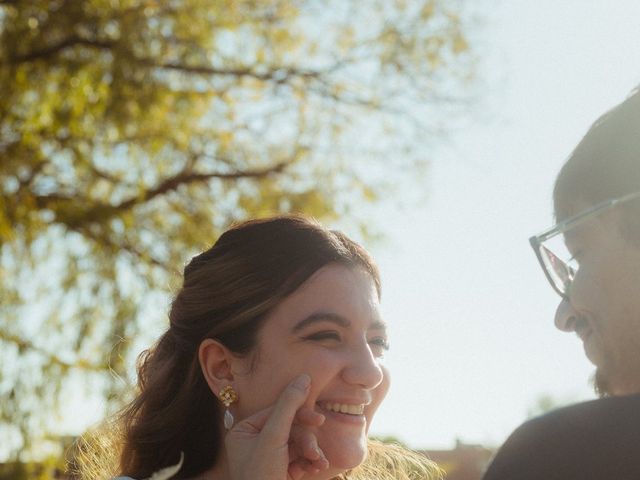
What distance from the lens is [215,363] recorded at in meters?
3.45

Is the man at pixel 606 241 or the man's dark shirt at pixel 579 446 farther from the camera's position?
the man at pixel 606 241

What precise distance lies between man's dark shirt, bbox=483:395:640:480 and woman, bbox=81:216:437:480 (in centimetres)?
162

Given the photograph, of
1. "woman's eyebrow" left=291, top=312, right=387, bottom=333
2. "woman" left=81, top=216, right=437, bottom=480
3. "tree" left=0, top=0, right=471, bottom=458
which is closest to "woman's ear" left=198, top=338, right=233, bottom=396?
"woman" left=81, top=216, right=437, bottom=480

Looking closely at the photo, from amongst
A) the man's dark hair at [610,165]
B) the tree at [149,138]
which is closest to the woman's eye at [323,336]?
the man's dark hair at [610,165]

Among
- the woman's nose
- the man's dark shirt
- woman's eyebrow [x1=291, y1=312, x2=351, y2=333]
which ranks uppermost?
woman's eyebrow [x1=291, y1=312, x2=351, y2=333]

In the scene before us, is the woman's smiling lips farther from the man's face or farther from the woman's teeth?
the man's face

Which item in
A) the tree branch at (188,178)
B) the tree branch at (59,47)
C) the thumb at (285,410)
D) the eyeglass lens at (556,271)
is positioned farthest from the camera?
the tree branch at (188,178)

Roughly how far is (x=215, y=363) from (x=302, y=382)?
48cm

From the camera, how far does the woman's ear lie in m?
3.41

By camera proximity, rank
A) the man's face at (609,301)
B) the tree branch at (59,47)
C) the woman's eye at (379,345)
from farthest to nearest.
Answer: the tree branch at (59,47) → the woman's eye at (379,345) → the man's face at (609,301)

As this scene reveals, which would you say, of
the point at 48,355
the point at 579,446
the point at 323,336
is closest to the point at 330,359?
the point at 323,336

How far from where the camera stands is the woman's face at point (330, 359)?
313cm

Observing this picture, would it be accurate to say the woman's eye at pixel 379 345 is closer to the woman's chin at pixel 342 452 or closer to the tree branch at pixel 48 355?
the woman's chin at pixel 342 452

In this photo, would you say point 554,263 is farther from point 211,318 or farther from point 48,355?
point 48,355
